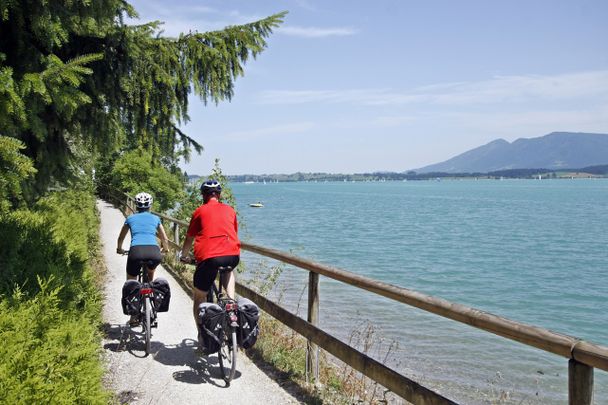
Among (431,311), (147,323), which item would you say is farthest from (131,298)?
(431,311)

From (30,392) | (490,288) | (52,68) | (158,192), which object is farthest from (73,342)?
(158,192)

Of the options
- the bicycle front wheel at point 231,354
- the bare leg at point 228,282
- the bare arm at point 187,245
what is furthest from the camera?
the bare arm at point 187,245

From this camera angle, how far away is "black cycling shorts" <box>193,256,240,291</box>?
591cm

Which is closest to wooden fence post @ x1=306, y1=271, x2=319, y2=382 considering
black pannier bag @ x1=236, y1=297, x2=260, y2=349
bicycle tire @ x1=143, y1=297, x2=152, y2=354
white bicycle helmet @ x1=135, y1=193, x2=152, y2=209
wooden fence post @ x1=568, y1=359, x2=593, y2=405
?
black pannier bag @ x1=236, y1=297, x2=260, y2=349

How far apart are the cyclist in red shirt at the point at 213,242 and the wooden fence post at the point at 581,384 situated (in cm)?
377

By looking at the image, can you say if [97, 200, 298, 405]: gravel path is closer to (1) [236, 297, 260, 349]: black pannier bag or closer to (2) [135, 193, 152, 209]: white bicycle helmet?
(1) [236, 297, 260, 349]: black pannier bag

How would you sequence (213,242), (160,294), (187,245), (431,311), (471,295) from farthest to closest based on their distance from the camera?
(471,295) < (160,294) < (187,245) < (213,242) < (431,311)

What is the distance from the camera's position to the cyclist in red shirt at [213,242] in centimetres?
591

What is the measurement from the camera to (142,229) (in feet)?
23.4

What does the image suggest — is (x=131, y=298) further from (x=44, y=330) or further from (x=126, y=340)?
(x=44, y=330)

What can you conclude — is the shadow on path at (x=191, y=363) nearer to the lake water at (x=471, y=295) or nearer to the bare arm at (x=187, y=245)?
the bare arm at (x=187, y=245)

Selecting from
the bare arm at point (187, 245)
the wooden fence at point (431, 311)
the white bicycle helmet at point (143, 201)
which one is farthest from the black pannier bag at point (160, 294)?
the wooden fence at point (431, 311)

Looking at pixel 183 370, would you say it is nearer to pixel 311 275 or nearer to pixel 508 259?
pixel 311 275

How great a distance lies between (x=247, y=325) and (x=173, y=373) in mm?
1075
